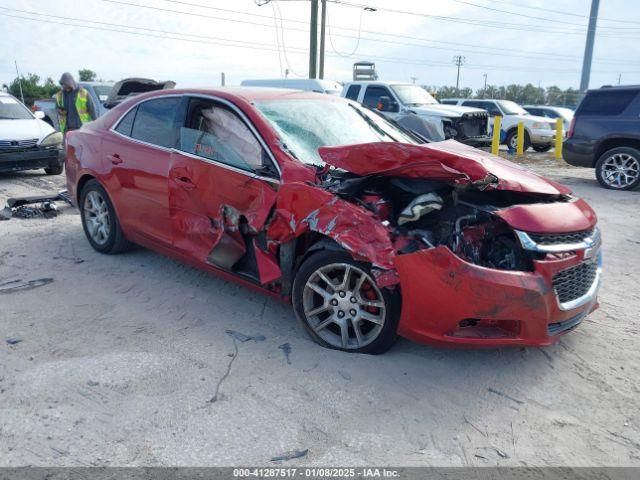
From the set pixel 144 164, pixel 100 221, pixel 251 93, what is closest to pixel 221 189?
pixel 251 93

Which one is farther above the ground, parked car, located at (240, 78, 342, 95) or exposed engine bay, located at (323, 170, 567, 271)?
parked car, located at (240, 78, 342, 95)

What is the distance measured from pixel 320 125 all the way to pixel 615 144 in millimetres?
7888

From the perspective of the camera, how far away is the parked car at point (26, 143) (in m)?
9.33

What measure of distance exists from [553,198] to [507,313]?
1.03m

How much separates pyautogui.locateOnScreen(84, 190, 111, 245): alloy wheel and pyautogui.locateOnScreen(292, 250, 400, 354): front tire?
8.66 ft

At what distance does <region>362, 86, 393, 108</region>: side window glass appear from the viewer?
14.0 meters

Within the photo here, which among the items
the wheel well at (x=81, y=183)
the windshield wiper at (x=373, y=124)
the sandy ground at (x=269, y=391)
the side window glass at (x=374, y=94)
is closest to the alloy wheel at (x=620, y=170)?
the side window glass at (x=374, y=94)

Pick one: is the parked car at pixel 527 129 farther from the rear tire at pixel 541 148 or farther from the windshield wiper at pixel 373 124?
the windshield wiper at pixel 373 124

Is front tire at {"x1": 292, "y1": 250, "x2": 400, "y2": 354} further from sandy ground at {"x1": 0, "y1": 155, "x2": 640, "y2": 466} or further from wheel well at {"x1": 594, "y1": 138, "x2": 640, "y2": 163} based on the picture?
wheel well at {"x1": 594, "y1": 138, "x2": 640, "y2": 163}

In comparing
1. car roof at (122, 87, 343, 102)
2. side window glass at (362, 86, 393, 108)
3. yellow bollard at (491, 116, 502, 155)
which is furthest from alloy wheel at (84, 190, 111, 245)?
yellow bollard at (491, 116, 502, 155)

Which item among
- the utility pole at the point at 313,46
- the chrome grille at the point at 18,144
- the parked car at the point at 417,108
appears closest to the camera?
the chrome grille at the point at 18,144

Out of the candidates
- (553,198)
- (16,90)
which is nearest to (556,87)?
(16,90)

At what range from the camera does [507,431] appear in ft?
9.13

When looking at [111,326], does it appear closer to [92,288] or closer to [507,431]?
[92,288]
